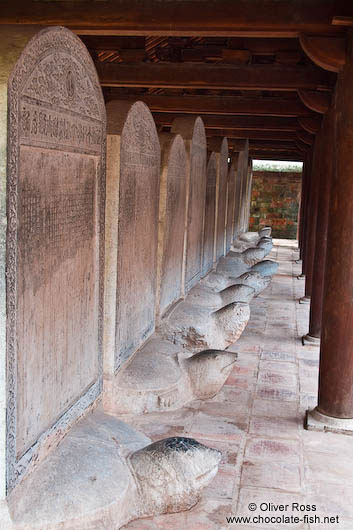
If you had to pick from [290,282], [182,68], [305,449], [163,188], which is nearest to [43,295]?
[305,449]

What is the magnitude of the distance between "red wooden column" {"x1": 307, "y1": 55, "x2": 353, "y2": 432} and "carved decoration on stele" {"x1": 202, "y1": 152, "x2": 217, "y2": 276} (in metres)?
4.53

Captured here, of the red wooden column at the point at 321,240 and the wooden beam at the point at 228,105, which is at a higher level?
the wooden beam at the point at 228,105

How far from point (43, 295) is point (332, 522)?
219cm

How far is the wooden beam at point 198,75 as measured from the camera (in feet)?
28.5

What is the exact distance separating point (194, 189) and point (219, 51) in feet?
7.32

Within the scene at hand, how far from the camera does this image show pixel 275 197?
28641 mm

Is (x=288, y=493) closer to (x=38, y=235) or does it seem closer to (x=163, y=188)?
(x=38, y=235)

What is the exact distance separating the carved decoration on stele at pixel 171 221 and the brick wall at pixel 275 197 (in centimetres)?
2142

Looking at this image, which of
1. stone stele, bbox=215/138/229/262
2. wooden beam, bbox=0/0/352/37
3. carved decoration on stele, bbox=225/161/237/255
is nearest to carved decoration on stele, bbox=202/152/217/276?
stone stele, bbox=215/138/229/262

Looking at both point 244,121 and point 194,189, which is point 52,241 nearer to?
point 194,189

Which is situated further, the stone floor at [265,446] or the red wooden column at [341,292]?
the red wooden column at [341,292]

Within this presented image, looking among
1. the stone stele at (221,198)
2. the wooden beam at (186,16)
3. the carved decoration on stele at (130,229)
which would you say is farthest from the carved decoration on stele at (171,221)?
the stone stele at (221,198)

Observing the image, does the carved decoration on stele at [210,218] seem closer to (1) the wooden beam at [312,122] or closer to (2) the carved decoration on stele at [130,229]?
(1) the wooden beam at [312,122]

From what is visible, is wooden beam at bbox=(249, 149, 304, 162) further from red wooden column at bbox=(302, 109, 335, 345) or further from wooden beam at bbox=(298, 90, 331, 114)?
wooden beam at bbox=(298, 90, 331, 114)
